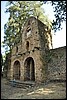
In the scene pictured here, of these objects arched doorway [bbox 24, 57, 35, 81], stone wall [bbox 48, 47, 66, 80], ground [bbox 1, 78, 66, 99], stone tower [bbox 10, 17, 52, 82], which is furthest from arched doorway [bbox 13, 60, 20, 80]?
ground [bbox 1, 78, 66, 99]

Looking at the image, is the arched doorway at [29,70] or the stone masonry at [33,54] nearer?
the stone masonry at [33,54]

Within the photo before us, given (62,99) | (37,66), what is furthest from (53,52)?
(62,99)

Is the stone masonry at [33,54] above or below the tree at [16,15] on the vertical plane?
below

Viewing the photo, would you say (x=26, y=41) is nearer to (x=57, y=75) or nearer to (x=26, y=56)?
(x=26, y=56)

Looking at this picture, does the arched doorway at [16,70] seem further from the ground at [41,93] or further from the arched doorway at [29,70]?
the ground at [41,93]

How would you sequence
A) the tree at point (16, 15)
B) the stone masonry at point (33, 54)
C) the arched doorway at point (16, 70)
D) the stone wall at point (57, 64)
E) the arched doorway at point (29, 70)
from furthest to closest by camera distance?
the tree at point (16, 15)
the arched doorway at point (16, 70)
the arched doorway at point (29, 70)
the stone masonry at point (33, 54)
the stone wall at point (57, 64)

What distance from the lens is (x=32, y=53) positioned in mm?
18922

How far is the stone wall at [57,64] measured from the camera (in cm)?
1654

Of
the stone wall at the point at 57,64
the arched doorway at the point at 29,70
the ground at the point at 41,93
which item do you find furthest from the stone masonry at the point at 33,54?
the ground at the point at 41,93

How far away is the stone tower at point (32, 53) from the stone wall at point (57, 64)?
0.68 meters

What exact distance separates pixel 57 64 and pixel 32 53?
3.41m

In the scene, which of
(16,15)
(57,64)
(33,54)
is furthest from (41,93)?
(16,15)

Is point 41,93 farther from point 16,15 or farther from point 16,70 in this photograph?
point 16,15

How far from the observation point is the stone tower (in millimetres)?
17797
